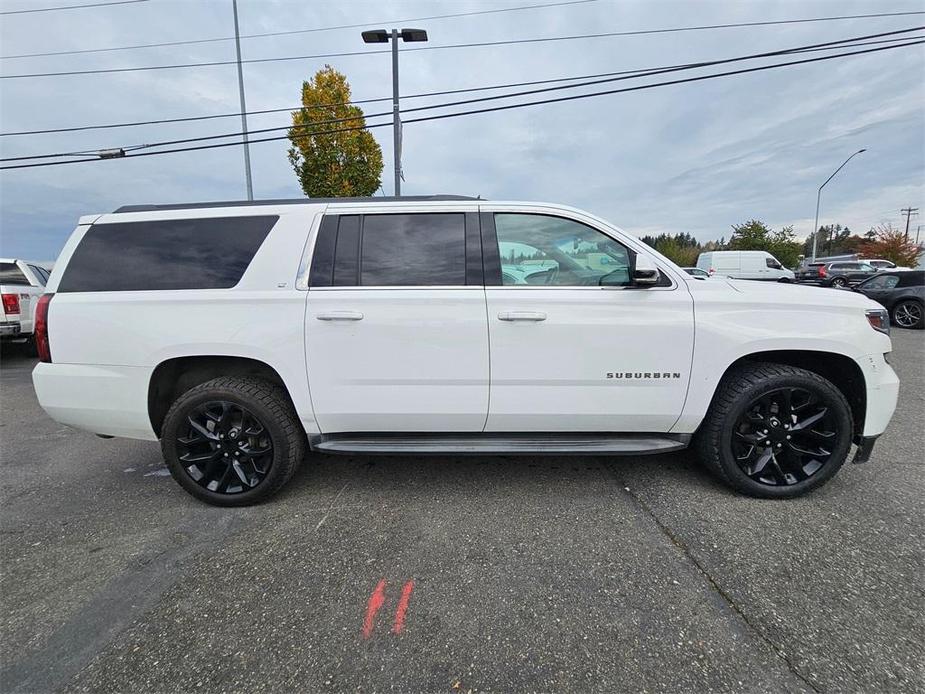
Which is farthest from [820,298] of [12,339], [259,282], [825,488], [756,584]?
[12,339]

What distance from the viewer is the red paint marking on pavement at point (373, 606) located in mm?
1742

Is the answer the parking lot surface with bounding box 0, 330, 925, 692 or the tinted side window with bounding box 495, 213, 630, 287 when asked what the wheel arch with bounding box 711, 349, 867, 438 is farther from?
the tinted side window with bounding box 495, 213, 630, 287

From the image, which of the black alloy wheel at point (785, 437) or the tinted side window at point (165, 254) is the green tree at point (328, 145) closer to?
the tinted side window at point (165, 254)

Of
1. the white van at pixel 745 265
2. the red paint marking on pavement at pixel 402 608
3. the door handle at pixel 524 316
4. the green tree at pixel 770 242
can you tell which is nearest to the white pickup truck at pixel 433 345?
the door handle at pixel 524 316

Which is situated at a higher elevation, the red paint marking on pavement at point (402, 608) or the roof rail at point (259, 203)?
the roof rail at point (259, 203)

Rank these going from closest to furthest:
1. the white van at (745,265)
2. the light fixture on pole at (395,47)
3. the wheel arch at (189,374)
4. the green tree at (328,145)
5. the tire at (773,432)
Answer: the tire at (773,432)
the wheel arch at (189,374)
the light fixture on pole at (395,47)
the green tree at (328,145)
the white van at (745,265)

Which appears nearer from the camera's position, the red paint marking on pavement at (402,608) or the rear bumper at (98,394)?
the red paint marking on pavement at (402,608)

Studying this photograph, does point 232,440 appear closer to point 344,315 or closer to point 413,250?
point 344,315

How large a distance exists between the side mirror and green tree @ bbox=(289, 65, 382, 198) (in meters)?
13.1

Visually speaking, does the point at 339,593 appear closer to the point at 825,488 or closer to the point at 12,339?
the point at 825,488

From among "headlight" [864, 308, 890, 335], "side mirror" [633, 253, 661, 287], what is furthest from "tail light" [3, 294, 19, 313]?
"headlight" [864, 308, 890, 335]

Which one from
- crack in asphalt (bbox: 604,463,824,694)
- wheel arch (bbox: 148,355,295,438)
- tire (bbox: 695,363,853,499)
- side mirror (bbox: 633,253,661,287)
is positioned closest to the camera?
crack in asphalt (bbox: 604,463,824,694)

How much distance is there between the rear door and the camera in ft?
8.14

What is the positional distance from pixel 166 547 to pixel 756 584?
3081mm
